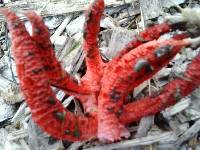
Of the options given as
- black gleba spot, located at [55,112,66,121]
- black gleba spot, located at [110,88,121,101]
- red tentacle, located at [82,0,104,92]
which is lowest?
black gleba spot, located at [55,112,66,121]

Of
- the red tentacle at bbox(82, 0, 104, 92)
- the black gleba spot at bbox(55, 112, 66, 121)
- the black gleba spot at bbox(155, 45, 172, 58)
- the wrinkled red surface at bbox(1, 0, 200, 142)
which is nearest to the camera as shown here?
the black gleba spot at bbox(155, 45, 172, 58)

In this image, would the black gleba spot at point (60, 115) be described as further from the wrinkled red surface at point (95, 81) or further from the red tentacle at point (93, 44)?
the red tentacle at point (93, 44)

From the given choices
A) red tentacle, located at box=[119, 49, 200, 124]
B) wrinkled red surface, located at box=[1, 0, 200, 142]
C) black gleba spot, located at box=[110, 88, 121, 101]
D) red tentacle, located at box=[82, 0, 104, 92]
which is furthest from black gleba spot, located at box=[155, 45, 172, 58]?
red tentacle, located at box=[82, 0, 104, 92]

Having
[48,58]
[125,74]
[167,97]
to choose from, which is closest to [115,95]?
[125,74]

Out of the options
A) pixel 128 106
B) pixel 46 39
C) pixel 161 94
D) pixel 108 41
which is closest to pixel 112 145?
pixel 128 106

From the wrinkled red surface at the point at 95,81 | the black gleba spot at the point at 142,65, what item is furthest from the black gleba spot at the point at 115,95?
the black gleba spot at the point at 142,65

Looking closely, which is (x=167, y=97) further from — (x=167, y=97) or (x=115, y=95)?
(x=115, y=95)

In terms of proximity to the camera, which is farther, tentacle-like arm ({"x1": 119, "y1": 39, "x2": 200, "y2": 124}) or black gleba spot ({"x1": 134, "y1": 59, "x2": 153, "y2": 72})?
tentacle-like arm ({"x1": 119, "y1": 39, "x2": 200, "y2": 124})

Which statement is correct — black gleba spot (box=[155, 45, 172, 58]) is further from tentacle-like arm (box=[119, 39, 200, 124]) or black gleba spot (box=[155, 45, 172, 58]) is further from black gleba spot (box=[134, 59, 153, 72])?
tentacle-like arm (box=[119, 39, 200, 124])
